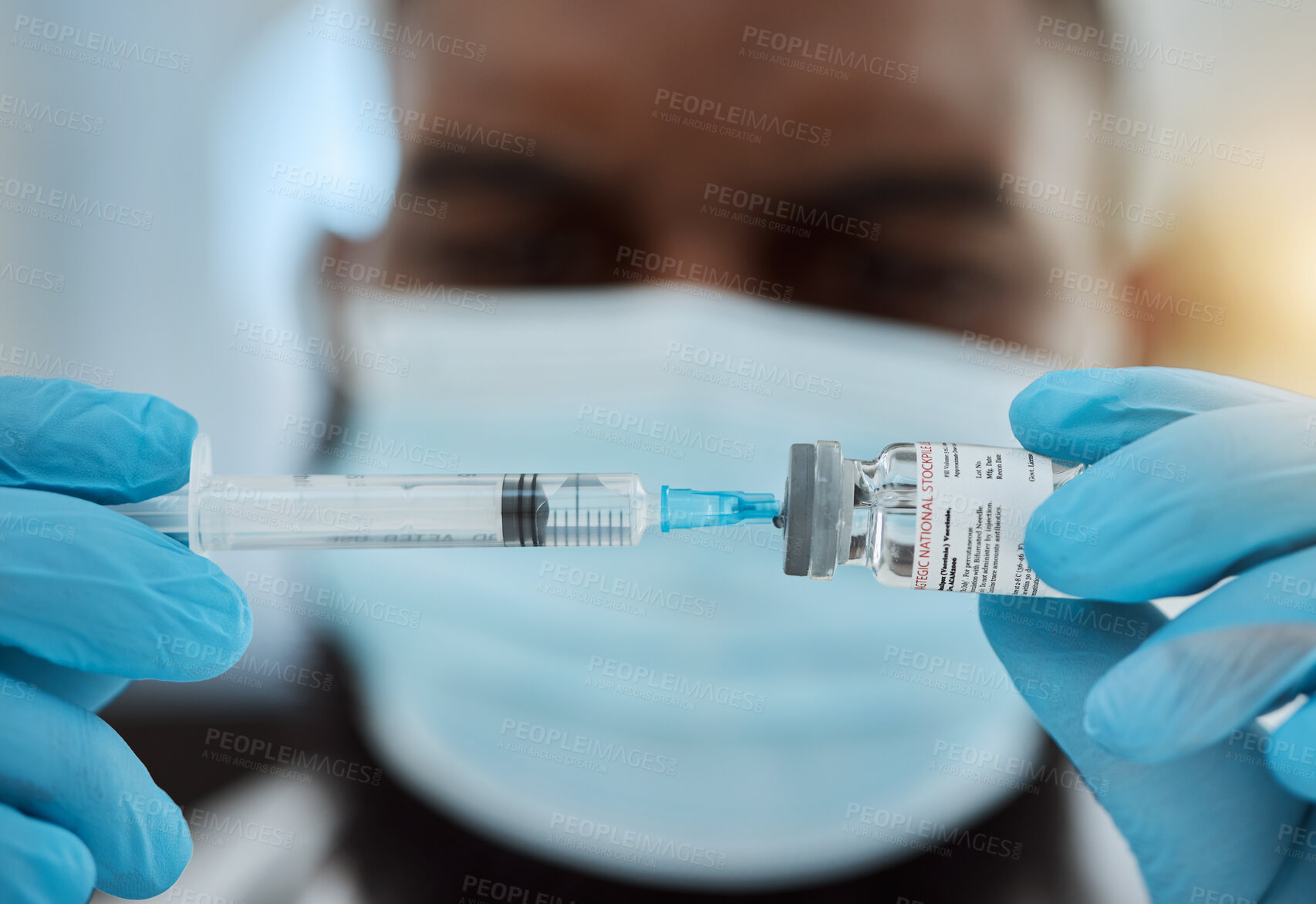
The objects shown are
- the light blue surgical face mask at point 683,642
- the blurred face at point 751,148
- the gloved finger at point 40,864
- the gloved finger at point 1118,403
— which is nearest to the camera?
the gloved finger at point 40,864

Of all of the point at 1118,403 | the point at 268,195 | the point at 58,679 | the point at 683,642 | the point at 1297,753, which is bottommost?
the point at 683,642

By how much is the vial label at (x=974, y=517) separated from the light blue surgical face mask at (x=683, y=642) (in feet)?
1.54

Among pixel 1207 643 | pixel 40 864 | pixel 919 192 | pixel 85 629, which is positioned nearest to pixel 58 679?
pixel 85 629

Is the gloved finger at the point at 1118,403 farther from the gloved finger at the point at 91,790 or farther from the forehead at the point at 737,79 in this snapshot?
the gloved finger at the point at 91,790

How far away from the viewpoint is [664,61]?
1.41 metres

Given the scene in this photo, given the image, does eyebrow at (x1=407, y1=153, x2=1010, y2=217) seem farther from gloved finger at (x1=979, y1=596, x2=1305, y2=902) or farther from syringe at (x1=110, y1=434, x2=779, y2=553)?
gloved finger at (x1=979, y1=596, x2=1305, y2=902)

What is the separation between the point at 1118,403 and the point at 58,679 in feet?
4.43

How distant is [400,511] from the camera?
100 cm

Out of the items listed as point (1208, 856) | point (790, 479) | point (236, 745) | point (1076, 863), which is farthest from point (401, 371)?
point (1076, 863)

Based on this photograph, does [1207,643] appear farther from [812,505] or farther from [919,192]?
[919,192]

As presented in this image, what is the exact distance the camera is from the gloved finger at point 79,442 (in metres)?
0.93

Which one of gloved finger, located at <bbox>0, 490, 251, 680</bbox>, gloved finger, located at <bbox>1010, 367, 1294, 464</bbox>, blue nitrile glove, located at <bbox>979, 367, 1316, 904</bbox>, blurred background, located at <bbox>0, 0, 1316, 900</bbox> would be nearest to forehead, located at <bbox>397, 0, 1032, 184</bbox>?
blurred background, located at <bbox>0, 0, 1316, 900</bbox>

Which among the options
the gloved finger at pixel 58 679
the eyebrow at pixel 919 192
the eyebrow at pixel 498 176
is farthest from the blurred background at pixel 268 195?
the gloved finger at pixel 58 679

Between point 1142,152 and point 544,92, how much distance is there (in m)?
1.21
